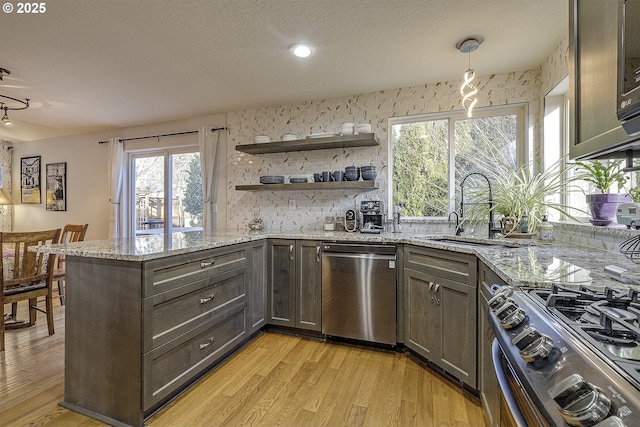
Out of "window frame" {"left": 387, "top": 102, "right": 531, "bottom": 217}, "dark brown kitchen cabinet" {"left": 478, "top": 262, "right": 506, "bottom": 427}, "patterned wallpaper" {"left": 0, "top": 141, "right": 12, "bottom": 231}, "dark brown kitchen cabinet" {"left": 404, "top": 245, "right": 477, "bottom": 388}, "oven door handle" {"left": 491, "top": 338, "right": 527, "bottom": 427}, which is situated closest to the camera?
"oven door handle" {"left": 491, "top": 338, "right": 527, "bottom": 427}

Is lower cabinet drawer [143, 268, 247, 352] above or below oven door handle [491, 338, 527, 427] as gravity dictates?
below

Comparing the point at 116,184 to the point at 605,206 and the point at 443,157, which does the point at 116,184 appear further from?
the point at 605,206

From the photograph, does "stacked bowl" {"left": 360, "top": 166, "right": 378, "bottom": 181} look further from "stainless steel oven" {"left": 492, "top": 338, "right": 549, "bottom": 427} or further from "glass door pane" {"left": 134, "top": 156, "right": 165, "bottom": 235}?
"glass door pane" {"left": 134, "top": 156, "right": 165, "bottom": 235}

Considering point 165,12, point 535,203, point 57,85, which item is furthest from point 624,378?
point 57,85

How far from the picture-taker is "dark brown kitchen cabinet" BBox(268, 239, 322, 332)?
2680mm

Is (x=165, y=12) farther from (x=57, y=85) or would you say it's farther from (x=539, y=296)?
(x=539, y=296)

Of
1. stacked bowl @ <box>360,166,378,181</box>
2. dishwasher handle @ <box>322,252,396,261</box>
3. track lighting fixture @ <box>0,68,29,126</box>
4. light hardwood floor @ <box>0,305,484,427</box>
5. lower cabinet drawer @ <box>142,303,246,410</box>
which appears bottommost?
light hardwood floor @ <box>0,305,484,427</box>

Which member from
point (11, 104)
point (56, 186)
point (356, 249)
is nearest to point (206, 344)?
point (356, 249)

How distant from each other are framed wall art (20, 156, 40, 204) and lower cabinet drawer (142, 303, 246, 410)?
17.6 feet

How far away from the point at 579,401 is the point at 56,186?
6.87 meters

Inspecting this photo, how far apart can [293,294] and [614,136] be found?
242cm

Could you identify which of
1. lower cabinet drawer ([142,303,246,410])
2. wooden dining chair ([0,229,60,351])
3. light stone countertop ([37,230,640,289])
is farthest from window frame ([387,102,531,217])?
wooden dining chair ([0,229,60,351])

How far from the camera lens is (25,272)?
8.30ft

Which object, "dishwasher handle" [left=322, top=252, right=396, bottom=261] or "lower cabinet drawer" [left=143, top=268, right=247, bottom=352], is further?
"dishwasher handle" [left=322, top=252, right=396, bottom=261]
